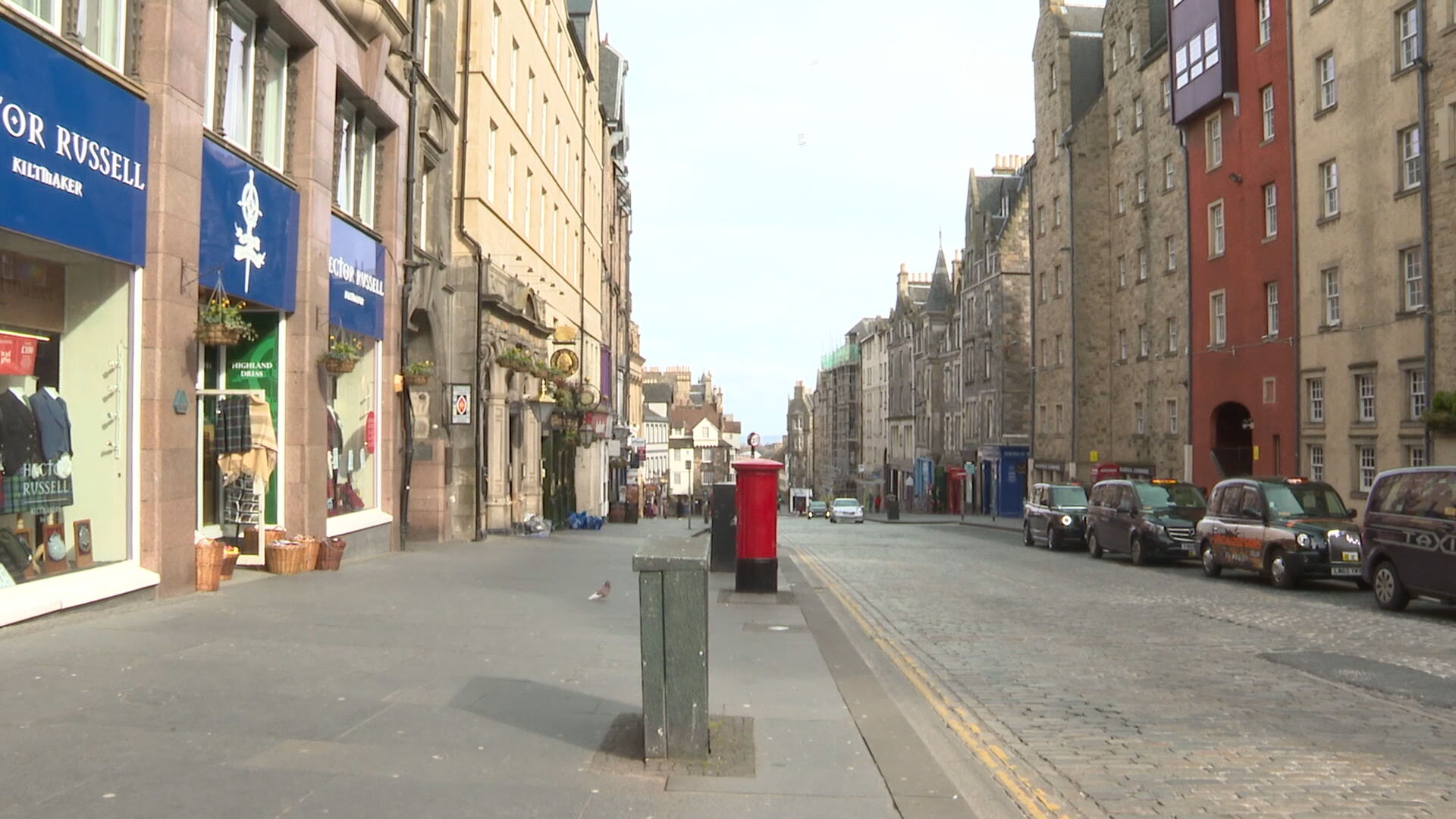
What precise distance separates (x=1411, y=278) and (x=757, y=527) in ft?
64.5

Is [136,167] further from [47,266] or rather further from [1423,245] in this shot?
[1423,245]

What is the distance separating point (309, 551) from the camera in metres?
14.9

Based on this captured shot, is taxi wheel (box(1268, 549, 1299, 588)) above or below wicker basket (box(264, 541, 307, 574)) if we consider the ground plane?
below

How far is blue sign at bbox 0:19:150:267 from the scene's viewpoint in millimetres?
9078

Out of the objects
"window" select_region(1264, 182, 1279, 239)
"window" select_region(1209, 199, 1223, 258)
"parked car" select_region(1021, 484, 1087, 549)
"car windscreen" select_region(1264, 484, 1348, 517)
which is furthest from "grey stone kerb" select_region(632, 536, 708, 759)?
"window" select_region(1209, 199, 1223, 258)

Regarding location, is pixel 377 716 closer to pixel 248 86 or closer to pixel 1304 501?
pixel 248 86

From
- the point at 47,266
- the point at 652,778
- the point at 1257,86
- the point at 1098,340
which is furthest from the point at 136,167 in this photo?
the point at 1098,340

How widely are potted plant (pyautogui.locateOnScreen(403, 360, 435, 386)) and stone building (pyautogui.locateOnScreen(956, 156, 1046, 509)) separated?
44.4 m

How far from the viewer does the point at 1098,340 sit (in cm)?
4966

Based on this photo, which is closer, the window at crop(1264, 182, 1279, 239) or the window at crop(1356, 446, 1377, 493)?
the window at crop(1356, 446, 1377, 493)

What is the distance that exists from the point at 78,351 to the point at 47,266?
0.83 metres

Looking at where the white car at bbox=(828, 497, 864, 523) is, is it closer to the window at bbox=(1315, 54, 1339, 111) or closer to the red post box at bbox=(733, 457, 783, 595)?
the window at bbox=(1315, 54, 1339, 111)

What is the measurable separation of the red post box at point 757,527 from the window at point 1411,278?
61.7 feet

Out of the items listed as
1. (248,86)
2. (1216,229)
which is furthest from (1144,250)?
(248,86)
